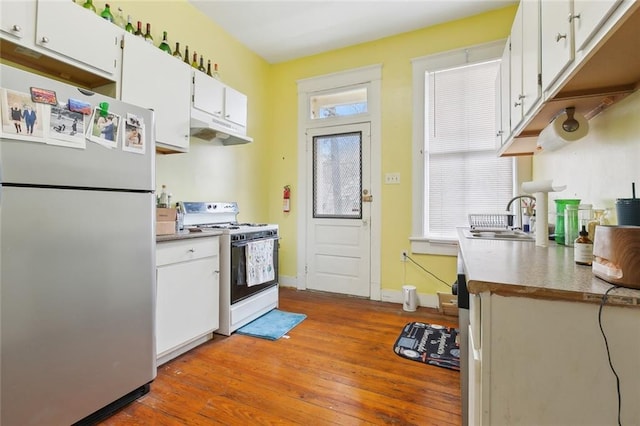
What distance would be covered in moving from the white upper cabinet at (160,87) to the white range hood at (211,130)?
10cm

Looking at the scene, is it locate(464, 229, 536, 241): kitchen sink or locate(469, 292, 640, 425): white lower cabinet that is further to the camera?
locate(464, 229, 536, 241): kitchen sink

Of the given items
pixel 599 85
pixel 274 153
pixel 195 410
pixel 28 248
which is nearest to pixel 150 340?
pixel 195 410

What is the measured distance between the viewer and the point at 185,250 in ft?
7.13

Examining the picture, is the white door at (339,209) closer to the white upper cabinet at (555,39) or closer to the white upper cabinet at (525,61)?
the white upper cabinet at (525,61)

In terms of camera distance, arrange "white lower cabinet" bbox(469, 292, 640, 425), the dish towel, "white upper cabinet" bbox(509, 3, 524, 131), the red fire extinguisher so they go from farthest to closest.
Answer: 1. the red fire extinguisher
2. the dish towel
3. "white upper cabinet" bbox(509, 3, 524, 131)
4. "white lower cabinet" bbox(469, 292, 640, 425)

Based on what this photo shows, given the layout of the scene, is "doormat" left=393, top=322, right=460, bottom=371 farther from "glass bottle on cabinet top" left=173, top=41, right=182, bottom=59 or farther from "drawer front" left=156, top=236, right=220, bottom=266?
"glass bottle on cabinet top" left=173, top=41, right=182, bottom=59

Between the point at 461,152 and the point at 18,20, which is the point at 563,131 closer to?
the point at 461,152

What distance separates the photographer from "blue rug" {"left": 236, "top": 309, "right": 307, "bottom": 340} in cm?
254

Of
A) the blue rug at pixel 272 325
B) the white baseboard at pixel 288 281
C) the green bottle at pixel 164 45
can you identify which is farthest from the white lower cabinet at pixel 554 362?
the white baseboard at pixel 288 281

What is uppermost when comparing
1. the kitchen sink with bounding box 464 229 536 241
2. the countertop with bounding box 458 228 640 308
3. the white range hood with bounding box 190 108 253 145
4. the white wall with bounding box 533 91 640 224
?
the white range hood with bounding box 190 108 253 145

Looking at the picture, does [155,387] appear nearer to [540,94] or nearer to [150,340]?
[150,340]

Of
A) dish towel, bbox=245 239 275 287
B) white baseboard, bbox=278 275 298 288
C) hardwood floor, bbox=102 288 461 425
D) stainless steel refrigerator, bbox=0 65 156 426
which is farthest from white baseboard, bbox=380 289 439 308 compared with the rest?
stainless steel refrigerator, bbox=0 65 156 426

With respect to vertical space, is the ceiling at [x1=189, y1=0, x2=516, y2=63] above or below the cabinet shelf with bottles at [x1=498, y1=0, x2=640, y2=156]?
above

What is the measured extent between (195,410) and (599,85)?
2454 millimetres
